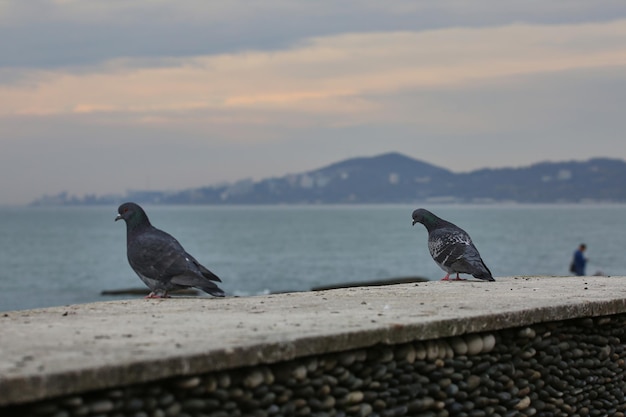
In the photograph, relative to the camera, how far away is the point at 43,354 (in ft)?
24.5

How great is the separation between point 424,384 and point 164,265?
139 inches

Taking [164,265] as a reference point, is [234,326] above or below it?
below

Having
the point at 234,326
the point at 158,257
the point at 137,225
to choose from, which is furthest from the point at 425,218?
the point at 234,326

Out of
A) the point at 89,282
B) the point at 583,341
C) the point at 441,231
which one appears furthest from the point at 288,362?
the point at 89,282

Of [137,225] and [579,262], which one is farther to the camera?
[579,262]

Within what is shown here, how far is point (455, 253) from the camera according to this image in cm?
1408

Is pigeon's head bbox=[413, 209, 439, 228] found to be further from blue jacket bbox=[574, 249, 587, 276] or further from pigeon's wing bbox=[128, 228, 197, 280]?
blue jacket bbox=[574, 249, 587, 276]

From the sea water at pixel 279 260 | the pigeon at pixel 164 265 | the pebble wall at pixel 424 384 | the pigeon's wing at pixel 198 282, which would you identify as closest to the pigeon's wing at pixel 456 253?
the pebble wall at pixel 424 384

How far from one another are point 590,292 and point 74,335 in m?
6.30

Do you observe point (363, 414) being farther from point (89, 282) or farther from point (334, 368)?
point (89, 282)

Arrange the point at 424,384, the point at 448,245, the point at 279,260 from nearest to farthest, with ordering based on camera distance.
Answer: the point at 424,384 → the point at 448,245 → the point at 279,260

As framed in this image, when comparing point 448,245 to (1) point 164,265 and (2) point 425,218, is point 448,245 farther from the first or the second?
(1) point 164,265

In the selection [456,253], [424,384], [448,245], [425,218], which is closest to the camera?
[424,384]

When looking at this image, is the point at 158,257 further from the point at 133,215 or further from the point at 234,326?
the point at 234,326
